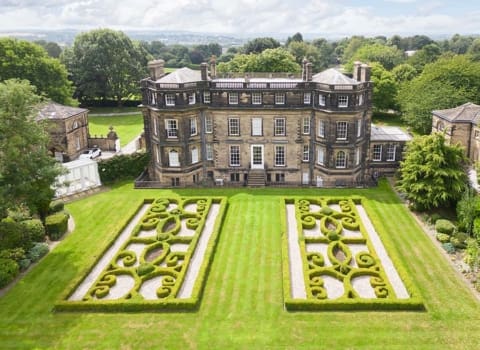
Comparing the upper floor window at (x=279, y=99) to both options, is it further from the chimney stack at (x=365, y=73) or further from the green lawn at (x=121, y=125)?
the green lawn at (x=121, y=125)

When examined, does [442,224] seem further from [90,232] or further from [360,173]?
[90,232]

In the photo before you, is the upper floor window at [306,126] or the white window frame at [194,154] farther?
the white window frame at [194,154]

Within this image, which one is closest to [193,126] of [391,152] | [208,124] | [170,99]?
[208,124]

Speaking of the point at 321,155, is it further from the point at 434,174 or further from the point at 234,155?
the point at 434,174

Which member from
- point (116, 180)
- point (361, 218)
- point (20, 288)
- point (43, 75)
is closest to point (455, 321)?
point (361, 218)

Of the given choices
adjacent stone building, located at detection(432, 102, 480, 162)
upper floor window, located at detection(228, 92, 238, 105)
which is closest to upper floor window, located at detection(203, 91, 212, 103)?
upper floor window, located at detection(228, 92, 238, 105)

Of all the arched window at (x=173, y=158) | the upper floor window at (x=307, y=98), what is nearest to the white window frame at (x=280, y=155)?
the upper floor window at (x=307, y=98)

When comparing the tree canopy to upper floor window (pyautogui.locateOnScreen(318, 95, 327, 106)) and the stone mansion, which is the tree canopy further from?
upper floor window (pyautogui.locateOnScreen(318, 95, 327, 106))
